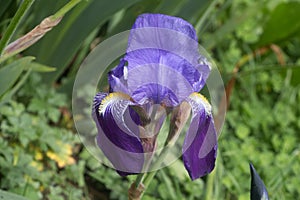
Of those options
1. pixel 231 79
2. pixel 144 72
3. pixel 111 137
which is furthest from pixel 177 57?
pixel 231 79

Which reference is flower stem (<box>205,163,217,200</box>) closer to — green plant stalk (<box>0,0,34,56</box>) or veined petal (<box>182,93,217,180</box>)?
veined petal (<box>182,93,217,180</box>)

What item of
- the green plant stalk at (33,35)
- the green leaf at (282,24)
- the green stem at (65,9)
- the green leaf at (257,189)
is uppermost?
the green stem at (65,9)

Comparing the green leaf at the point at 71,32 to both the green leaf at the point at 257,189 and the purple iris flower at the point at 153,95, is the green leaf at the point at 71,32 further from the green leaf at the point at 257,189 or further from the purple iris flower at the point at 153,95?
the green leaf at the point at 257,189

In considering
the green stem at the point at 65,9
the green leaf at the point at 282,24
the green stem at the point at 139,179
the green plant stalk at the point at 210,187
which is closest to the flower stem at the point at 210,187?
the green plant stalk at the point at 210,187

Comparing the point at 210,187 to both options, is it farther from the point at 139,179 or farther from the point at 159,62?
the point at 159,62

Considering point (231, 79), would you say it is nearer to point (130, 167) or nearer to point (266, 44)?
point (266, 44)

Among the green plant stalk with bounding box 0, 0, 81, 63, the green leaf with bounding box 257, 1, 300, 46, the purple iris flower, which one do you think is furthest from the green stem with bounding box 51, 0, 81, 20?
the green leaf with bounding box 257, 1, 300, 46

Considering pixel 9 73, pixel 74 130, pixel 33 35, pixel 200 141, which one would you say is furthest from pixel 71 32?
pixel 200 141

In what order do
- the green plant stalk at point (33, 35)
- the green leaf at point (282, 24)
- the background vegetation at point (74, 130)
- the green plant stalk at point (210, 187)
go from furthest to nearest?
the green leaf at point (282, 24), the green plant stalk at point (210, 187), the background vegetation at point (74, 130), the green plant stalk at point (33, 35)
